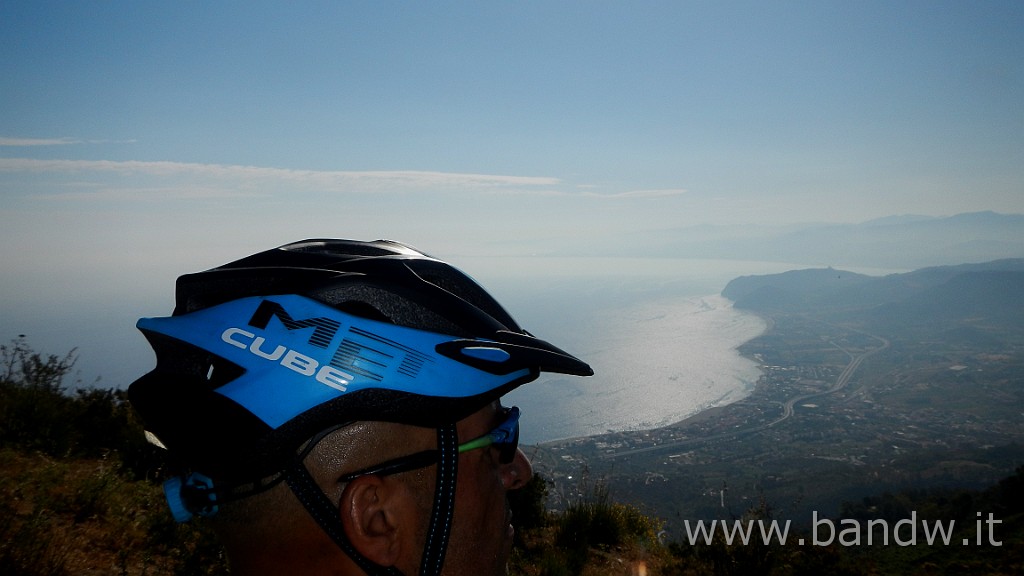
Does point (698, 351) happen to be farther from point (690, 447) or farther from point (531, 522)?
point (531, 522)

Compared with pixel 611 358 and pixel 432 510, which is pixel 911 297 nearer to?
pixel 611 358

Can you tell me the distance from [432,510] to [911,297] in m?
203

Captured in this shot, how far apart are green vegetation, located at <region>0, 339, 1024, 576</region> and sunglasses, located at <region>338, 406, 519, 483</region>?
392 centimetres

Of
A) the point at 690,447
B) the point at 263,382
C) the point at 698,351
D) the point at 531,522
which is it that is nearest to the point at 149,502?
the point at 531,522

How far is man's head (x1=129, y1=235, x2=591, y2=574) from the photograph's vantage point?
1457 mm

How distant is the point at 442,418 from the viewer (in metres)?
1.57

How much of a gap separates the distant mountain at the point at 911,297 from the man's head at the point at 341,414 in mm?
173550

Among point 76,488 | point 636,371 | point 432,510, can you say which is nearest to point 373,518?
point 432,510

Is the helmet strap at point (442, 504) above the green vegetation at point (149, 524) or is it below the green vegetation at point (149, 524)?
above

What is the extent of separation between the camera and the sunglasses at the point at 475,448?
4.80 feet

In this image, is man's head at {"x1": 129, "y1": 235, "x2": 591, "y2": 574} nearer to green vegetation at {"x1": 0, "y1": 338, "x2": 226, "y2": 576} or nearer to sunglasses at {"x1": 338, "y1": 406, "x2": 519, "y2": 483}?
sunglasses at {"x1": 338, "y1": 406, "x2": 519, "y2": 483}

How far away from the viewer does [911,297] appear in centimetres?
15900

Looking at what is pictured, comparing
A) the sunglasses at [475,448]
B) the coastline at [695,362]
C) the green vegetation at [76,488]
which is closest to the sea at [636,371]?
the coastline at [695,362]

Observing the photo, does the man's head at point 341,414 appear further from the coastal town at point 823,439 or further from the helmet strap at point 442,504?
the coastal town at point 823,439
